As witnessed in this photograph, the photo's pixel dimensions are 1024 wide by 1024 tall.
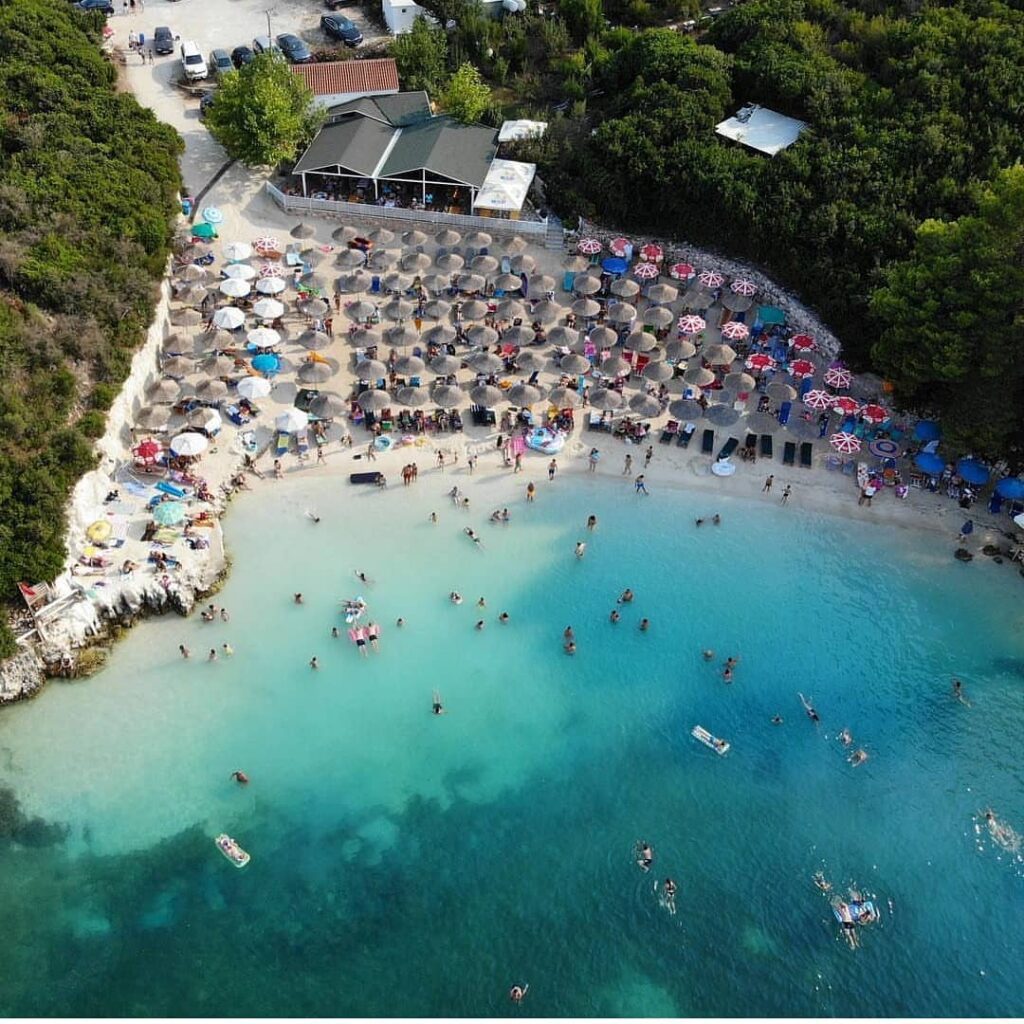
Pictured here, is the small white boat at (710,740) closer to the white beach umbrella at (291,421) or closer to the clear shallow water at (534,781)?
the clear shallow water at (534,781)

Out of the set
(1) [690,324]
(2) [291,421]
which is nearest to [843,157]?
Answer: (1) [690,324]

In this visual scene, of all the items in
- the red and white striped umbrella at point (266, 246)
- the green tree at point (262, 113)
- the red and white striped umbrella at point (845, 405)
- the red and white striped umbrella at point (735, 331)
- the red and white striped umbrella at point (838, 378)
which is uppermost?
the green tree at point (262, 113)

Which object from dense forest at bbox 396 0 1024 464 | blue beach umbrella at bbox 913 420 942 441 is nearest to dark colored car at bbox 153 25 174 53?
dense forest at bbox 396 0 1024 464

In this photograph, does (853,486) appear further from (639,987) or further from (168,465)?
(168,465)

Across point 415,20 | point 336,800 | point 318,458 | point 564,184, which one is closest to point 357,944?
point 336,800

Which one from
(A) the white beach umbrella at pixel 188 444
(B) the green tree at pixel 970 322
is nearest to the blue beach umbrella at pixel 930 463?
(B) the green tree at pixel 970 322

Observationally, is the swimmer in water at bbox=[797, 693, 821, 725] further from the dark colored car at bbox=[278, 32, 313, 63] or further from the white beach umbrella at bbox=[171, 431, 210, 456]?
the dark colored car at bbox=[278, 32, 313, 63]

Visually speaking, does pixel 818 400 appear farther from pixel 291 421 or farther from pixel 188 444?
pixel 188 444
